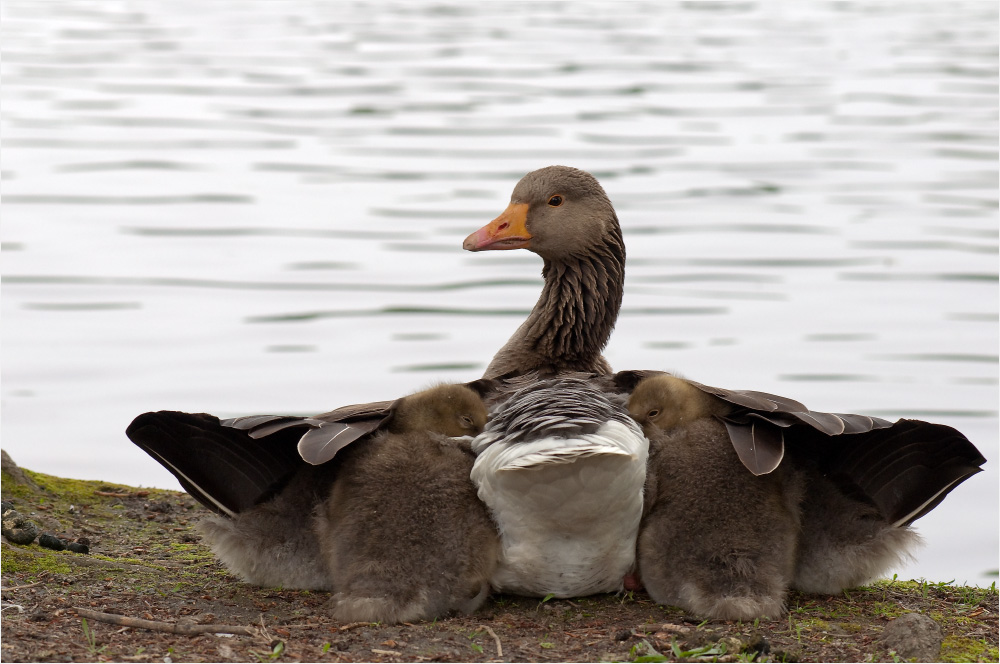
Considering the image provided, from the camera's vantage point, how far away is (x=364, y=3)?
148 ft

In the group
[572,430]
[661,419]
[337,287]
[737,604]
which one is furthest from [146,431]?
[337,287]

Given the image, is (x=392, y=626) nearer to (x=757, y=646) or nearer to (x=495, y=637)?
(x=495, y=637)

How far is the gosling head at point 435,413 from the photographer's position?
16.6ft

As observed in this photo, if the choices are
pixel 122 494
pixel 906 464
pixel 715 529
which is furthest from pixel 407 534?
pixel 122 494

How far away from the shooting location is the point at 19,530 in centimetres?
559

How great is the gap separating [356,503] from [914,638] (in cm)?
214

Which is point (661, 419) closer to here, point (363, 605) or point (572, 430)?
point (572, 430)

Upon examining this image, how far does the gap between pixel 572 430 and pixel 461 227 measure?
1218cm

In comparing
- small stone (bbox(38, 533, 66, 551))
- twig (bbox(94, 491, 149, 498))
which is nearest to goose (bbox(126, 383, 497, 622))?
small stone (bbox(38, 533, 66, 551))

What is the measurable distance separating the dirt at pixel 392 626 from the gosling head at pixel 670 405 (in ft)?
2.35

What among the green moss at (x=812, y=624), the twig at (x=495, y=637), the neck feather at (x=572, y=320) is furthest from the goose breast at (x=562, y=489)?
the neck feather at (x=572, y=320)

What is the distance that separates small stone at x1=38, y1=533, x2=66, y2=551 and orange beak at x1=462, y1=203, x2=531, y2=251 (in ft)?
8.52

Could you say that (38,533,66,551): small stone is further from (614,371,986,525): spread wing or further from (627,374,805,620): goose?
(614,371,986,525): spread wing

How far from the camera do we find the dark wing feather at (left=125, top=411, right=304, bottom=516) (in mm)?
4969
